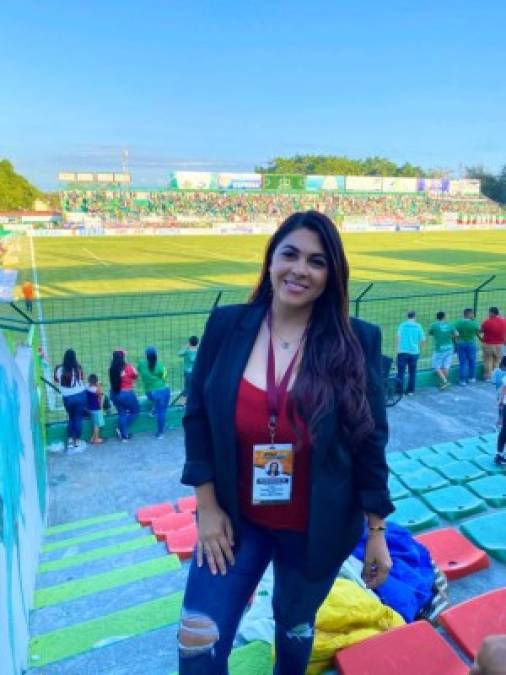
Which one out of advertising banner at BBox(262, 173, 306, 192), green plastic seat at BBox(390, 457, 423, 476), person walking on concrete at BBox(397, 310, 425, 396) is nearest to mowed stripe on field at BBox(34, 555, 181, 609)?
green plastic seat at BBox(390, 457, 423, 476)

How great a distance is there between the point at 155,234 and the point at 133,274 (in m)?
24.9

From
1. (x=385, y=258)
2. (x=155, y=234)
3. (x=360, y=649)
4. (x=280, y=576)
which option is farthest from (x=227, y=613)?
(x=155, y=234)

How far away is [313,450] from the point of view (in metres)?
1.66

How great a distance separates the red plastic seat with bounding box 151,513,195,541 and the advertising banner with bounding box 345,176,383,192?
217 feet

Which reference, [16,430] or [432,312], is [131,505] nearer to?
[16,430]

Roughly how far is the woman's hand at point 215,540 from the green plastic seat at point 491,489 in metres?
3.39

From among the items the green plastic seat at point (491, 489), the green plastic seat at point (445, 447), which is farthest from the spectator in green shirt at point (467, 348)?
the green plastic seat at point (491, 489)

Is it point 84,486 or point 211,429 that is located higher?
point 211,429

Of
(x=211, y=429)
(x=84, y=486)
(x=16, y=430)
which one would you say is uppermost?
(x=211, y=429)

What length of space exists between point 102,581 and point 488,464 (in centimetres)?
380

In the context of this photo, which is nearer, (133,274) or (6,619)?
(6,619)

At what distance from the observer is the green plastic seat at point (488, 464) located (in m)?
5.21

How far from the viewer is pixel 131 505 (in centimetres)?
566

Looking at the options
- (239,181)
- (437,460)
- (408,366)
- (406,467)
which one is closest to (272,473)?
(406,467)
